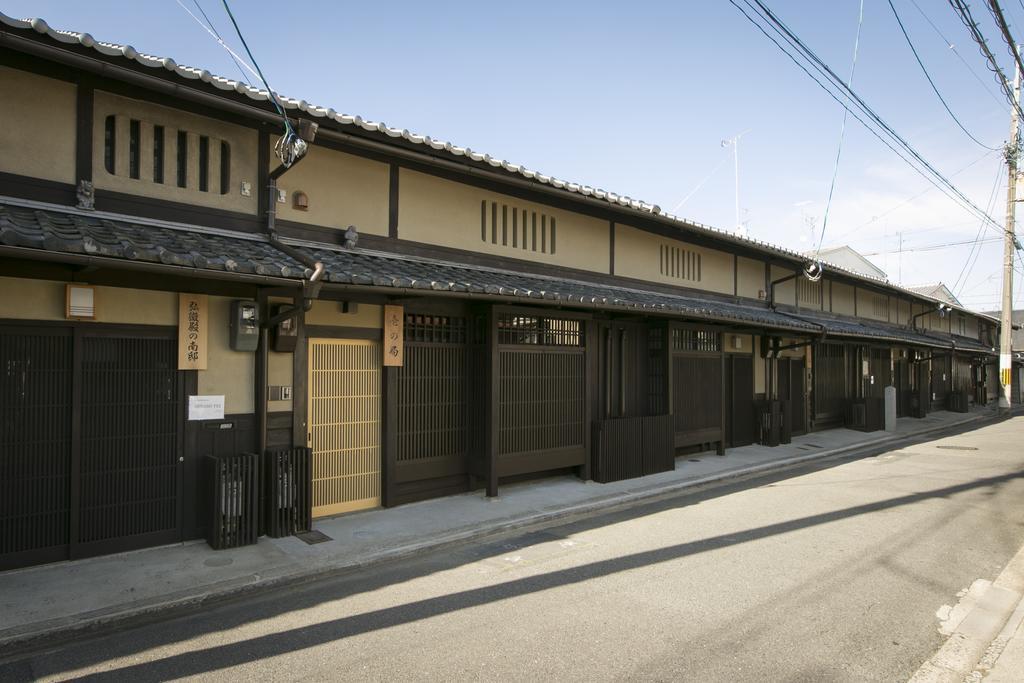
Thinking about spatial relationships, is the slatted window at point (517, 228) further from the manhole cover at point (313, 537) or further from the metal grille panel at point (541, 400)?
the manhole cover at point (313, 537)

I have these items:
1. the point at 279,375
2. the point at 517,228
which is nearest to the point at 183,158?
the point at 279,375

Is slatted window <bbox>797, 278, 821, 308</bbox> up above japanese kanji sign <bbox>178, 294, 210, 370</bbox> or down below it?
above

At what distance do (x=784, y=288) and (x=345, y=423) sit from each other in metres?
16.1

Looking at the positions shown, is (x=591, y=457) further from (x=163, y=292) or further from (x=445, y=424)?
(x=163, y=292)

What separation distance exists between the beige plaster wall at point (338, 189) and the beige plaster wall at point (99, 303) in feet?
6.29

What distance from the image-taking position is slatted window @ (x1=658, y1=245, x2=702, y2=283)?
14.5 meters

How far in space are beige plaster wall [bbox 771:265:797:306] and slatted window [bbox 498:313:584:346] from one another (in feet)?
35.6

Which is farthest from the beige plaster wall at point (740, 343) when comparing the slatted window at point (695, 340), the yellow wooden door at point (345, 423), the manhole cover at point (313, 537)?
the manhole cover at point (313, 537)

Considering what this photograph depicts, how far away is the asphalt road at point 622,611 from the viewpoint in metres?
4.29

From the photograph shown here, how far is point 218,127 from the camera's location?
738cm

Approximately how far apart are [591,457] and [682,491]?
1689 millimetres

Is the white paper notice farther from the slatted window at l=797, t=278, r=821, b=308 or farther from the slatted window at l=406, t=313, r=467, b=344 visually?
the slatted window at l=797, t=278, r=821, b=308

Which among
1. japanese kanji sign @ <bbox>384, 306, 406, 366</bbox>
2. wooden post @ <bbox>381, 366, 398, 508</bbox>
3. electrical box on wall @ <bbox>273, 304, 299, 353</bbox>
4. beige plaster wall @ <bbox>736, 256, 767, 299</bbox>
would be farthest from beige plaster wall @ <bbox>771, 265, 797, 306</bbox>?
electrical box on wall @ <bbox>273, 304, 299, 353</bbox>

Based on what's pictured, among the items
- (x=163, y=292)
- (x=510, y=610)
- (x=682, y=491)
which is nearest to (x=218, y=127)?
(x=163, y=292)
